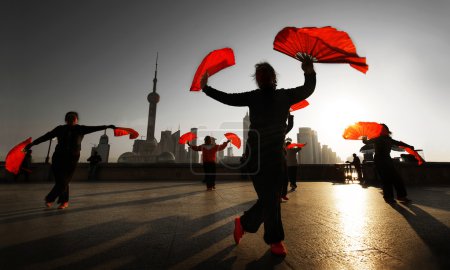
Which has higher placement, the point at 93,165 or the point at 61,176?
the point at 93,165

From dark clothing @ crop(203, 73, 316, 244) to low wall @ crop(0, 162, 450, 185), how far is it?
12.9m

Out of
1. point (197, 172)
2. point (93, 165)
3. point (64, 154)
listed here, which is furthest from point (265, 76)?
point (93, 165)

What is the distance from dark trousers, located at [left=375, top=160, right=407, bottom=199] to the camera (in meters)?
5.98

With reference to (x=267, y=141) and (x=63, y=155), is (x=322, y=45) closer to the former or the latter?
(x=267, y=141)

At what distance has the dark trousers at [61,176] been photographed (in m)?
4.82

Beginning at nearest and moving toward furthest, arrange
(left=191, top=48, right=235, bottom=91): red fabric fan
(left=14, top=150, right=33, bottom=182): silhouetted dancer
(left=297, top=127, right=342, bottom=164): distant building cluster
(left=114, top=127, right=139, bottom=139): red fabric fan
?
1. (left=191, top=48, right=235, bottom=91): red fabric fan
2. (left=114, top=127, right=139, bottom=139): red fabric fan
3. (left=14, top=150, right=33, bottom=182): silhouetted dancer
4. (left=297, top=127, right=342, bottom=164): distant building cluster

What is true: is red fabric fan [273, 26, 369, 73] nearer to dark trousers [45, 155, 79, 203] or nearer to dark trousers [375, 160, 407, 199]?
dark trousers [375, 160, 407, 199]

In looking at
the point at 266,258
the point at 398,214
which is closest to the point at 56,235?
the point at 266,258

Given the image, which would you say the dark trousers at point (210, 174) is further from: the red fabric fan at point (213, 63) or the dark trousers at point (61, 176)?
the red fabric fan at point (213, 63)

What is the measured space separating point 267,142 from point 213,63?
1480 mm

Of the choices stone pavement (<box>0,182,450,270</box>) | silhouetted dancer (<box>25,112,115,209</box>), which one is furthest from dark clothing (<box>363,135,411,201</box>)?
silhouetted dancer (<box>25,112,115,209</box>)

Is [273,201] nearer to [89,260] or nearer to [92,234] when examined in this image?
[89,260]

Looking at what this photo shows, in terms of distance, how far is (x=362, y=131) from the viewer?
6.62 meters

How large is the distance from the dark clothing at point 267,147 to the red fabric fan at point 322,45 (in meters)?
0.40
